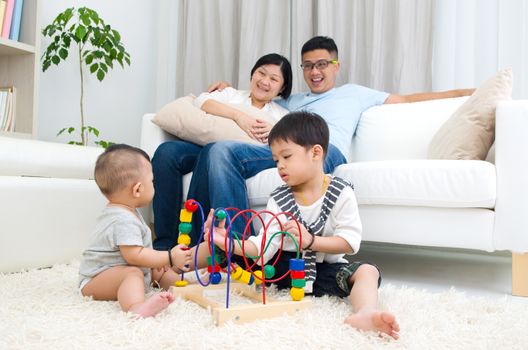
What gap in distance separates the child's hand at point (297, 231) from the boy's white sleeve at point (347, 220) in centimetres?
10

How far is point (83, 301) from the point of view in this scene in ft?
4.32

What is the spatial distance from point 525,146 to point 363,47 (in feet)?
4.88

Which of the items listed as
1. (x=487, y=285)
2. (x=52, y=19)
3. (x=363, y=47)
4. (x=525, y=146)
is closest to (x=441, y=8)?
(x=363, y=47)

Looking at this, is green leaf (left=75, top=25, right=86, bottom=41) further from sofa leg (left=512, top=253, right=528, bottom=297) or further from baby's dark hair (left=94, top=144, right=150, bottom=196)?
sofa leg (left=512, top=253, right=528, bottom=297)

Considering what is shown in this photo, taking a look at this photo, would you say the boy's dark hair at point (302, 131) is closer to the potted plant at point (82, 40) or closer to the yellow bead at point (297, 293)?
the yellow bead at point (297, 293)

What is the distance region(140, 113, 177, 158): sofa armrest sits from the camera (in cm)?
233

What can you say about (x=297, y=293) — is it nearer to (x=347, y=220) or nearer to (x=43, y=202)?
(x=347, y=220)

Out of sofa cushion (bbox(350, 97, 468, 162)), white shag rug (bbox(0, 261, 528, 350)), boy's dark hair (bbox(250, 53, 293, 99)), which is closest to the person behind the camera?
white shag rug (bbox(0, 261, 528, 350))

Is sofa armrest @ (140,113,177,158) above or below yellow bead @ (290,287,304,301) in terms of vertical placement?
above

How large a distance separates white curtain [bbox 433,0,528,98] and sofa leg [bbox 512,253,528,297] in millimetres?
1243

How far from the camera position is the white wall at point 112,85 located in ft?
10.2

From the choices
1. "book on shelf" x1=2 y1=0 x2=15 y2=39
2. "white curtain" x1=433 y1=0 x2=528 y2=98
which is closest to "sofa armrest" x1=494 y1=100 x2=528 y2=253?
"white curtain" x1=433 y1=0 x2=528 y2=98

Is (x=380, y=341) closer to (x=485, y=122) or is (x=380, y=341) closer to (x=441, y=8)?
(x=485, y=122)

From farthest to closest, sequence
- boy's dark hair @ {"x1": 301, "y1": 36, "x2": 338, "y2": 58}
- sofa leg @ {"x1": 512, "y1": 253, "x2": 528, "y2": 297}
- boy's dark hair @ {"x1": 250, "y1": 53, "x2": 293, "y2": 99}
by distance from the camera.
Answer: boy's dark hair @ {"x1": 301, "y1": 36, "x2": 338, "y2": 58}, boy's dark hair @ {"x1": 250, "y1": 53, "x2": 293, "y2": 99}, sofa leg @ {"x1": 512, "y1": 253, "x2": 528, "y2": 297}
